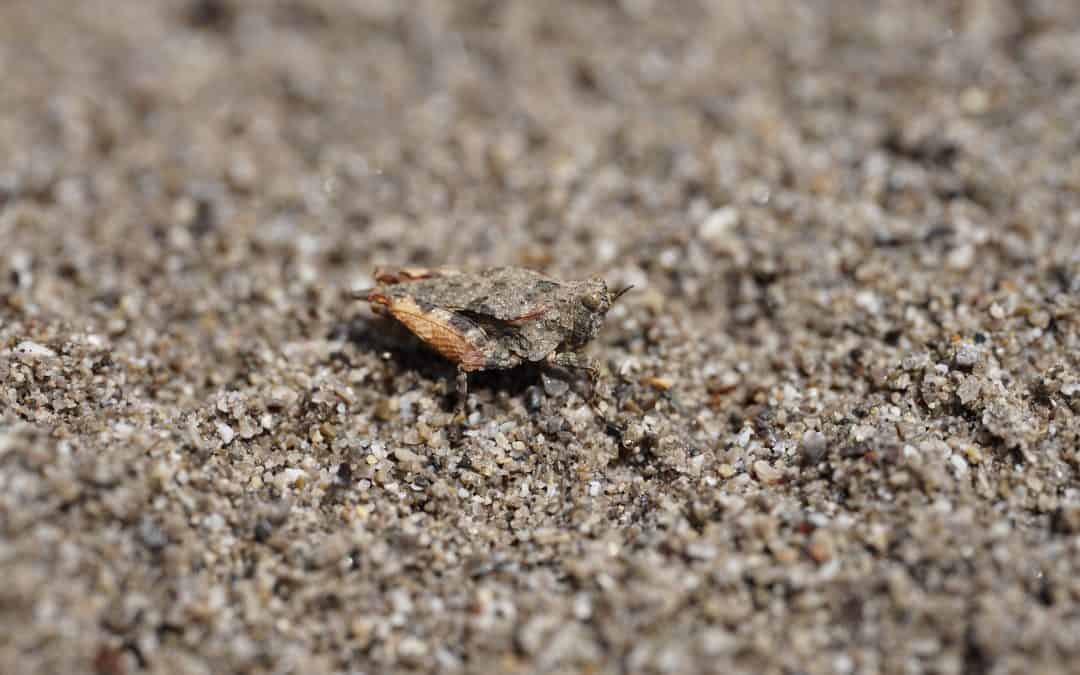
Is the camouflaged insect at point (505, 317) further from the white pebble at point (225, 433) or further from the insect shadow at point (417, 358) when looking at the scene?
the white pebble at point (225, 433)

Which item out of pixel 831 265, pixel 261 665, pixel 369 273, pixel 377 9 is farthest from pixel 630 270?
pixel 377 9

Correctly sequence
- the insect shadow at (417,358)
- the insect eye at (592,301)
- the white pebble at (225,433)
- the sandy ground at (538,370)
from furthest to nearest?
the insect shadow at (417,358) → the insect eye at (592,301) → the white pebble at (225,433) → the sandy ground at (538,370)

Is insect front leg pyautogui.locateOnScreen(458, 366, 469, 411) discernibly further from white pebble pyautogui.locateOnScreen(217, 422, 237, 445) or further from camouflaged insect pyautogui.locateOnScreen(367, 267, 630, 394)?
white pebble pyautogui.locateOnScreen(217, 422, 237, 445)

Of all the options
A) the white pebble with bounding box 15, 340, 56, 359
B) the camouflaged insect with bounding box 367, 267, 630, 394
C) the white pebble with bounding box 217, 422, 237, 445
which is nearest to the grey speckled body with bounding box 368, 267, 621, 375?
the camouflaged insect with bounding box 367, 267, 630, 394

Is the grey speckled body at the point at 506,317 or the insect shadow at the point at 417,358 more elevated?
the grey speckled body at the point at 506,317

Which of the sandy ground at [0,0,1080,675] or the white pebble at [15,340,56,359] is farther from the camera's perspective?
the white pebble at [15,340,56,359]

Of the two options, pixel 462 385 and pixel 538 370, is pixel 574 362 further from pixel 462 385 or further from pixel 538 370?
pixel 462 385

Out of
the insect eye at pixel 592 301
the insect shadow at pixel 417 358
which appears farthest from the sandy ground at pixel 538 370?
the insect eye at pixel 592 301

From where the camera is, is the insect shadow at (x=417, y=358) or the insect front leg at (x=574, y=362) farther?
the insect shadow at (x=417, y=358)
